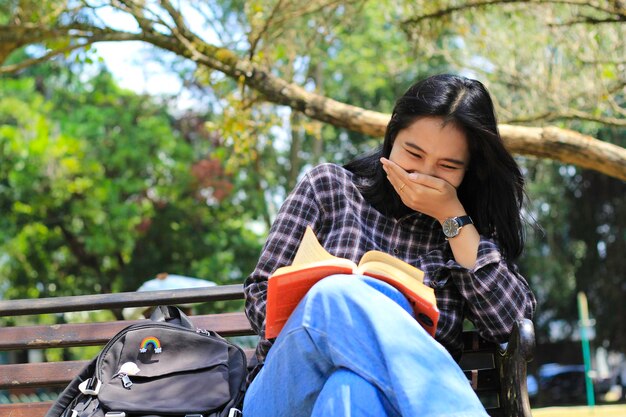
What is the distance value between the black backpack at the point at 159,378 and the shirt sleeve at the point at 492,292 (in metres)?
0.68

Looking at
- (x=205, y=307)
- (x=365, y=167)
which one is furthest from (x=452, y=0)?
(x=205, y=307)

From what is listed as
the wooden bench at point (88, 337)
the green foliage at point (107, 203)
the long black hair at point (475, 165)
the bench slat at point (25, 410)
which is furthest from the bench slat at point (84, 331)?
the green foliage at point (107, 203)

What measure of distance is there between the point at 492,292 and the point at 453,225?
0.25 metres

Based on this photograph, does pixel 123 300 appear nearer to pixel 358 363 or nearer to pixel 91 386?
pixel 91 386

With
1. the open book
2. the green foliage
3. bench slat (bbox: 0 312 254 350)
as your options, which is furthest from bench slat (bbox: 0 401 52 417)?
the green foliage

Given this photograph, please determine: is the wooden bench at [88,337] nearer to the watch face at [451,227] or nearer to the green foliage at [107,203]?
the watch face at [451,227]

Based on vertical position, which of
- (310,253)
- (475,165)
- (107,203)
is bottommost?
(107,203)

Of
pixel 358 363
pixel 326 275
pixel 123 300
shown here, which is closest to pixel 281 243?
pixel 326 275

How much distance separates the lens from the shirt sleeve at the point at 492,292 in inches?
92.7

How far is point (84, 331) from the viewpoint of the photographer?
3.08m

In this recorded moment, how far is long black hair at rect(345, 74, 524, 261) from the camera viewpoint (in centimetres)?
253

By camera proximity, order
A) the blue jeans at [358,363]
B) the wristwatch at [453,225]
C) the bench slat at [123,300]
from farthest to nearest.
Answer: the bench slat at [123,300], the wristwatch at [453,225], the blue jeans at [358,363]

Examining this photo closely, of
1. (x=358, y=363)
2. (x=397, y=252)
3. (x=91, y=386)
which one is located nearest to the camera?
(x=358, y=363)

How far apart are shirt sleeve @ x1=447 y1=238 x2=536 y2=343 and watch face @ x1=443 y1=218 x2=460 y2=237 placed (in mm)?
91
